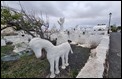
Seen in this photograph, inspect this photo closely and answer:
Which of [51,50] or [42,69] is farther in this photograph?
[42,69]

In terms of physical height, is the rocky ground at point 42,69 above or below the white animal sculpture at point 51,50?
below

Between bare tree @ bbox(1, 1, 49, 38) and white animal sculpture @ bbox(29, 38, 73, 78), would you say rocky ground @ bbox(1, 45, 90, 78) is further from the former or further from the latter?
→ bare tree @ bbox(1, 1, 49, 38)

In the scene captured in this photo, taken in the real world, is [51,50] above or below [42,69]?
above

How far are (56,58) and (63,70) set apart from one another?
798mm

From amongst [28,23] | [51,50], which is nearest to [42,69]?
[51,50]

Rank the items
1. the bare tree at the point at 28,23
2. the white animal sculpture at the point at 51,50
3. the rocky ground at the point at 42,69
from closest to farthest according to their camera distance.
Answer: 1. the white animal sculpture at the point at 51,50
2. the rocky ground at the point at 42,69
3. the bare tree at the point at 28,23

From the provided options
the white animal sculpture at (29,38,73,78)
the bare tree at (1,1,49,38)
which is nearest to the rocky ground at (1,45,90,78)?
the white animal sculpture at (29,38,73,78)

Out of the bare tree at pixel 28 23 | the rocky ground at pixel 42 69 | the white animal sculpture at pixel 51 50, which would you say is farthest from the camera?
the bare tree at pixel 28 23

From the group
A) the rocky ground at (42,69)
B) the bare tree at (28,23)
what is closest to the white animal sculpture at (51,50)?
the rocky ground at (42,69)

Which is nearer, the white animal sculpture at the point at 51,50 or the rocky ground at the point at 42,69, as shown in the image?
the white animal sculpture at the point at 51,50

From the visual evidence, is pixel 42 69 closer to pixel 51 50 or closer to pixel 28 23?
pixel 51 50

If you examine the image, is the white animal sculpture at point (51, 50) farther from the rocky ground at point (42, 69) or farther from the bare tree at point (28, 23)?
the bare tree at point (28, 23)

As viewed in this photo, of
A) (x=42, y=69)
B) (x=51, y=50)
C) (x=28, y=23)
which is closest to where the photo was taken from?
(x=51, y=50)

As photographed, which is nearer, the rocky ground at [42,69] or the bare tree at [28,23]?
the rocky ground at [42,69]
